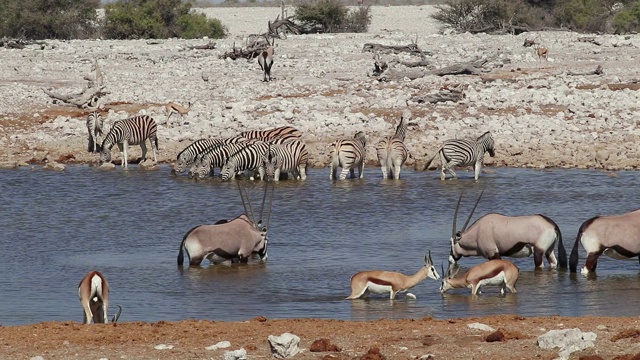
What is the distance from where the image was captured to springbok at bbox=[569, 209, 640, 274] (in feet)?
39.1

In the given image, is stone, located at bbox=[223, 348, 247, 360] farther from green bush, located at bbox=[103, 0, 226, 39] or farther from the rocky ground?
green bush, located at bbox=[103, 0, 226, 39]

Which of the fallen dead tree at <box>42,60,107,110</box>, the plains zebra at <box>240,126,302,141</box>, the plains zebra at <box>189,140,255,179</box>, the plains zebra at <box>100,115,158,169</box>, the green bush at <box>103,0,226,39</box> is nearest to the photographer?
the plains zebra at <box>189,140,255,179</box>

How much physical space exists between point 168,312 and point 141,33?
29.2m

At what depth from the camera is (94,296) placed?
29.3 ft

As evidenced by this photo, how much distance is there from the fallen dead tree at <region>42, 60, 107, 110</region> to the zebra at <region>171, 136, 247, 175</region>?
4.54 m

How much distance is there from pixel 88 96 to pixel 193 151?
16.2 feet

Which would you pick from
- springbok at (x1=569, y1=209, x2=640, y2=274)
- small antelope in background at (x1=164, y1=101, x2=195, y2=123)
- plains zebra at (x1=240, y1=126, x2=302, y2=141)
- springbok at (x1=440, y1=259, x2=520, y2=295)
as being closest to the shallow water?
springbok at (x1=440, y1=259, x2=520, y2=295)

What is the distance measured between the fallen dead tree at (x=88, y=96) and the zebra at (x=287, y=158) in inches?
235

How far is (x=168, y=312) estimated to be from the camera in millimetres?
10359

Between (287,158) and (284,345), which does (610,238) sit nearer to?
(284,345)

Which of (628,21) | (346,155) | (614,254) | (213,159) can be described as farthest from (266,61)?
(628,21)

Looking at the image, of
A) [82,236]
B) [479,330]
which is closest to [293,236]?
[82,236]

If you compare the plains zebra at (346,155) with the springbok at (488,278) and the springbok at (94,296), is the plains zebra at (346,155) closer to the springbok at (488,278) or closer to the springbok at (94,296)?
the springbok at (488,278)

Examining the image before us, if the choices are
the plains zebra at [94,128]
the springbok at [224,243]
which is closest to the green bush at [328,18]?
the plains zebra at [94,128]
